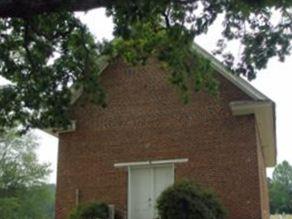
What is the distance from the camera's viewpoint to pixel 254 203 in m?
19.8

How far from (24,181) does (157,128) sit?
42.7 m

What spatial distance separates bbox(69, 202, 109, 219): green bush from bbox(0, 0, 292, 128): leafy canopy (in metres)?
5.09

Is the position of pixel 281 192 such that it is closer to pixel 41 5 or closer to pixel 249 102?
pixel 249 102

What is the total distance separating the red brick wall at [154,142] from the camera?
802 inches

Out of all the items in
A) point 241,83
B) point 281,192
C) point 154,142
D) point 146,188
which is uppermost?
point 241,83

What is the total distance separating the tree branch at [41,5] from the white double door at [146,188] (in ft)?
37.4

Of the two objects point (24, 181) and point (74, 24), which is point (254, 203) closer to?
point (74, 24)

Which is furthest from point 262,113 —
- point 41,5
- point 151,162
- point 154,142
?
point 41,5

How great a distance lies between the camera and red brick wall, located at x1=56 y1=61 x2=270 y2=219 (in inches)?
802

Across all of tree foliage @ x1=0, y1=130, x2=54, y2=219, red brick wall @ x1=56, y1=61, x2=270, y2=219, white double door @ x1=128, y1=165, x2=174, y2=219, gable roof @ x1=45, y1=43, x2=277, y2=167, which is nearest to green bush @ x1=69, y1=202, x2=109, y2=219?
red brick wall @ x1=56, y1=61, x2=270, y2=219

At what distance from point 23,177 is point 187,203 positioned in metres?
45.9

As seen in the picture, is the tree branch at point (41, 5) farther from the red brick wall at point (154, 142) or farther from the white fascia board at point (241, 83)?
the white fascia board at point (241, 83)

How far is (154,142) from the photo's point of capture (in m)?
21.8

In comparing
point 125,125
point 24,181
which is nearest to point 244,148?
point 125,125
